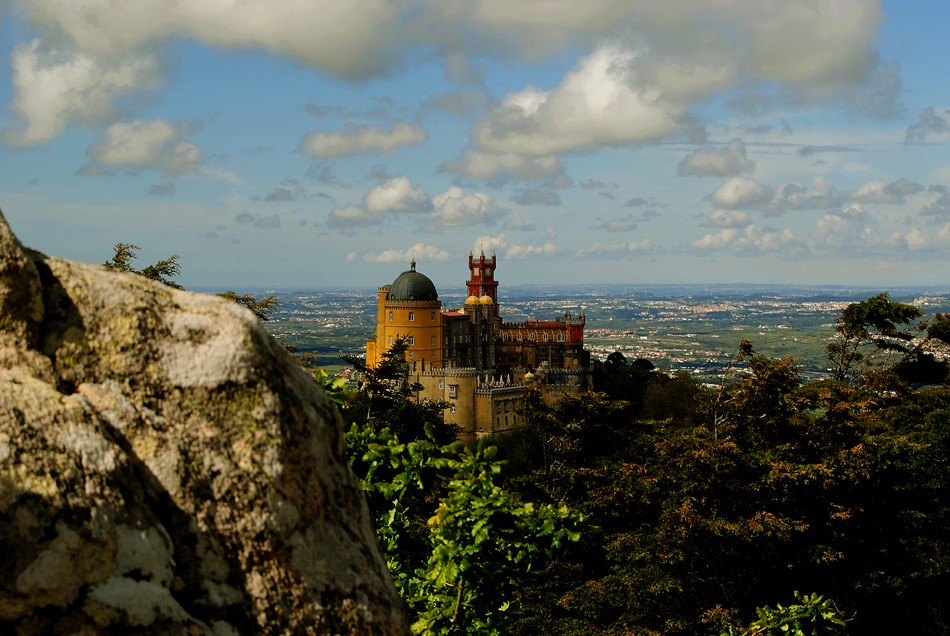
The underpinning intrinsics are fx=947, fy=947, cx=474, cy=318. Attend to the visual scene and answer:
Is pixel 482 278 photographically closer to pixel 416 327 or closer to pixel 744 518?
pixel 416 327

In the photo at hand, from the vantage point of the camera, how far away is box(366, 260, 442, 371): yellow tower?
77500 mm

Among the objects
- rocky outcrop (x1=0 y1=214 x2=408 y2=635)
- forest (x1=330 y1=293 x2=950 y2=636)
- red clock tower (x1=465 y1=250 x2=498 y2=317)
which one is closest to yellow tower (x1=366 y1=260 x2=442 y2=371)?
red clock tower (x1=465 y1=250 x2=498 y2=317)

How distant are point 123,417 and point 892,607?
2892cm

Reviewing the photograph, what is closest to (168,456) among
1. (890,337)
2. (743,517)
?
(743,517)

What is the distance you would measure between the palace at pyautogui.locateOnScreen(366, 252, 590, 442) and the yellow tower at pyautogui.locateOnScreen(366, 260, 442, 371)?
0.24 ft

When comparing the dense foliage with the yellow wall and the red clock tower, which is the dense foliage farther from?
the red clock tower

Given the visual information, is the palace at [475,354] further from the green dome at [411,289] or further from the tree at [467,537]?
the tree at [467,537]

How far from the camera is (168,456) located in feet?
14.8

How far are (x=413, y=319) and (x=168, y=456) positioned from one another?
73.8 m

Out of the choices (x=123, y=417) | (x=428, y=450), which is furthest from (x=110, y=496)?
(x=428, y=450)

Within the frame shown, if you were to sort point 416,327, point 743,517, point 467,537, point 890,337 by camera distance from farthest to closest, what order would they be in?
point 416,327
point 890,337
point 743,517
point 467,537

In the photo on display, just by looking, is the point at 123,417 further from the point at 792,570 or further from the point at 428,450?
the point at 792,570

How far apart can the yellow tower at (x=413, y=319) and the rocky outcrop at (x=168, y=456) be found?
7158cm

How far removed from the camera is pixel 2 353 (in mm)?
4551
